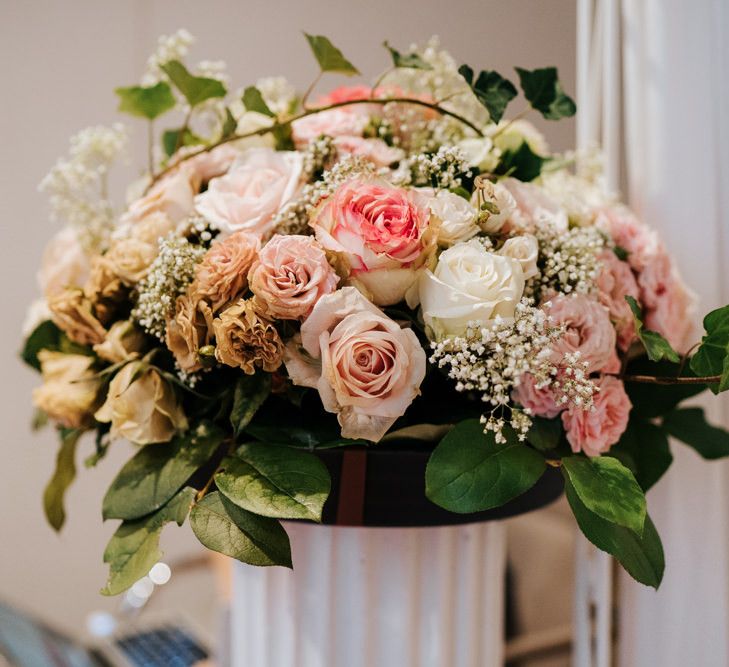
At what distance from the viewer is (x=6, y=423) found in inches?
58.4

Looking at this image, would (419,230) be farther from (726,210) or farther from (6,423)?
(6,423)

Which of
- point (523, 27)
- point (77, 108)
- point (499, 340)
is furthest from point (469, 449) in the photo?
point (77, 108)

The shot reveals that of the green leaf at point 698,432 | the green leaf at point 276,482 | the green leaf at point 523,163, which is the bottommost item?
the green leaf at point 698,432

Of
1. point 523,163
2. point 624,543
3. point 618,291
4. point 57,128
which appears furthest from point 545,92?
point 57,128

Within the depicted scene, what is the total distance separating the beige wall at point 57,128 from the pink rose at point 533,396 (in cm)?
76

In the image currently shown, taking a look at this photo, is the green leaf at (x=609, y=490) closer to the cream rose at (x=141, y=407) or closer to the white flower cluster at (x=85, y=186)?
the cream rose at (x=141, y=407)

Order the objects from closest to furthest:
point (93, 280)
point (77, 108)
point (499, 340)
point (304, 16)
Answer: point (499, 340)
point (93, 280)
point (304, 16)
point (77, 108)

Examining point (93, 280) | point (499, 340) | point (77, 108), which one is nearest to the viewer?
point (499, 340)

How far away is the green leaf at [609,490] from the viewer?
0.49 meters

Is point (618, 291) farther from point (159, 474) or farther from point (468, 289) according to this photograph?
point (159, 474)

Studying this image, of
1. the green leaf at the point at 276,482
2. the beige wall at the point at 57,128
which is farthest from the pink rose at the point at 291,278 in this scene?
the beige wall at the point at 57,128

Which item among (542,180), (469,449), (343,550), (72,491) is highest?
(542,180)

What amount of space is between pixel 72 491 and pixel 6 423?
206mm

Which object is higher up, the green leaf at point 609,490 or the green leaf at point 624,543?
the green leaf at point 609,490
